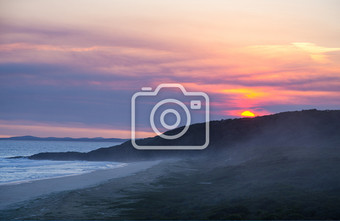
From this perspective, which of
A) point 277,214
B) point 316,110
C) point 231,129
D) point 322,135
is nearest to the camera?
point 277,214

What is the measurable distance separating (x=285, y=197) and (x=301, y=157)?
2022cm

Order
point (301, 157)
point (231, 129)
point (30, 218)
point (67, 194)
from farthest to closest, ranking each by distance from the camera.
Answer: point (231, 129) < point (301, 157) < point (67, 194) < point (30, 218)

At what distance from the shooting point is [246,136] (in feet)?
374

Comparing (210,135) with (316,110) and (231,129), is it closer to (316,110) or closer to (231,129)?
(231,129)

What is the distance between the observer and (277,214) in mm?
21875

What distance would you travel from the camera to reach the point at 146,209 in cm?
2608

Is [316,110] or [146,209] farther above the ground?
[316,110]

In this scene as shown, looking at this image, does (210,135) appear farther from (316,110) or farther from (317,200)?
(317,200)

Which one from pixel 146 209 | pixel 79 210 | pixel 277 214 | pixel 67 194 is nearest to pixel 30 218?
pixel 79 210

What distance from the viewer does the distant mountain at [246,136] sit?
284 ft

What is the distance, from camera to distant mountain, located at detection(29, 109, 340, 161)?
8662cm

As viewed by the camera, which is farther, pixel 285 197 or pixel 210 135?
pixel 210 135

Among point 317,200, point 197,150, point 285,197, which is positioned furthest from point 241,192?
point 197,150

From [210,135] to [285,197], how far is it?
10107 centimetres
